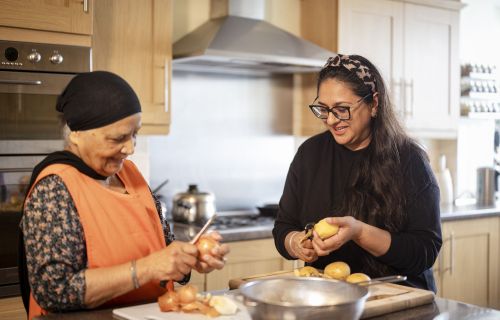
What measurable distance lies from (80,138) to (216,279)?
1.70m

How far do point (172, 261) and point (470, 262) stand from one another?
3133 millimetres

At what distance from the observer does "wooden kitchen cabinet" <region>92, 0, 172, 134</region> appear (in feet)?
10.4

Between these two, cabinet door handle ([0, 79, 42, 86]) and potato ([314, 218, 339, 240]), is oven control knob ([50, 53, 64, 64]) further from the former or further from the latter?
potato ([314, 218, 339, 240])

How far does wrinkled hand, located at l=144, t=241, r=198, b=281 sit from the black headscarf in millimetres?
296

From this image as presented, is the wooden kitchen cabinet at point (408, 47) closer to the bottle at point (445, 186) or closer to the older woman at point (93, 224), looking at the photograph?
the bottle at point (445, 186)

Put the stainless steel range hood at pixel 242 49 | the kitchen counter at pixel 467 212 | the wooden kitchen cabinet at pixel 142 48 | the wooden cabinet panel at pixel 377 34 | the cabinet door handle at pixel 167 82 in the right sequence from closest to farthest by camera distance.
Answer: the wooden kitchen cabinet at pixel 142 48, the cabinet door handle at pixel 167 82, the stainless steel range hood at pixel 242 49, the wooden cabinet panel at pixel 377 34, the kitchen counter at pixel 467 212

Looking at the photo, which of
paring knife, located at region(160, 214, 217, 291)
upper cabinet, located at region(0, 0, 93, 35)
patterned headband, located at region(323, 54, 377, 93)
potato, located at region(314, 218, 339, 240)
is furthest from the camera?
upper cabinet, located at region(0, 0, 93, 35)

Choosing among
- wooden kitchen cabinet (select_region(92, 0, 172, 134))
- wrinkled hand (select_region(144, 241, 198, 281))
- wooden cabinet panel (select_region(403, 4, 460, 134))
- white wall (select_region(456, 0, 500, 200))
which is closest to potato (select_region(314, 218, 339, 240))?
wrinkled hand (select_region(144, 241, 198, 281))

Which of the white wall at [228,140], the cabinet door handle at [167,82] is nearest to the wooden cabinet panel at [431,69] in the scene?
the white wall at [228,140]

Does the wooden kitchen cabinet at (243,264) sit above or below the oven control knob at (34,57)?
below

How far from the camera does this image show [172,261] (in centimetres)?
158

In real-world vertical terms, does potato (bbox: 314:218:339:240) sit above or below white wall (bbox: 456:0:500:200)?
below

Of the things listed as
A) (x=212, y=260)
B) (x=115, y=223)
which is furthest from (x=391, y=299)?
(x=115, y=223)

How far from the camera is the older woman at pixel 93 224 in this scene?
156cm
